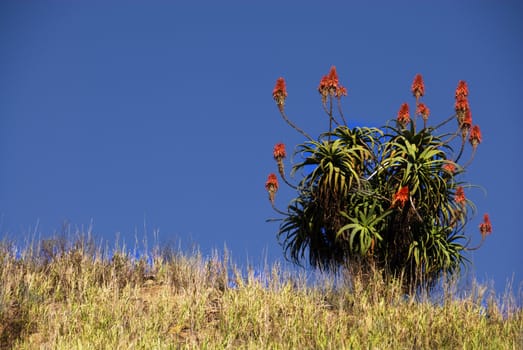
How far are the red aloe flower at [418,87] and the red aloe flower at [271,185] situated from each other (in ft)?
9.44

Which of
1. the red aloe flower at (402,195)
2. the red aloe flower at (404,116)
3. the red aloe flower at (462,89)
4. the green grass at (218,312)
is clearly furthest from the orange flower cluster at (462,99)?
the green grass at (218,312)

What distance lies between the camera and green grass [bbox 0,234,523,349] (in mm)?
9367

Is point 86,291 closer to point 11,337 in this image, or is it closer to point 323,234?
point 11,337


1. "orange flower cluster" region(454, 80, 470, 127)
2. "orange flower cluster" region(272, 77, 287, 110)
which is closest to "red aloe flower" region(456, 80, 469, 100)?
"orange flower cluster" region(454, 80, 470, 127)

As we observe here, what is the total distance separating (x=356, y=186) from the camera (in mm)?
13180

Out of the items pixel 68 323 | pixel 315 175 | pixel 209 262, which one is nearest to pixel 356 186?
pixel 315 175

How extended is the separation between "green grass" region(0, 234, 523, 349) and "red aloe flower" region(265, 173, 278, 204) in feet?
5.16

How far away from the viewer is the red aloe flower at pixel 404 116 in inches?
532

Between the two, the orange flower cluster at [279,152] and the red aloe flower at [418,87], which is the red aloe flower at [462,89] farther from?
the orange flower cluster at [279,152]

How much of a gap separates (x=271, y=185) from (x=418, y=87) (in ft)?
10.1

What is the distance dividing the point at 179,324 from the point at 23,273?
3592mm

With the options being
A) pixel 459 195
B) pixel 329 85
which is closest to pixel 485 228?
pixel 459 195

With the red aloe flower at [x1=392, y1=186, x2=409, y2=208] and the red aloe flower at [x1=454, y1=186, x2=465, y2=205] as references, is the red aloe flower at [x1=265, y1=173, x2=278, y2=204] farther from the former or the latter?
the red aloe flower at [x1=454, y1=186, x2=465, y2=205]

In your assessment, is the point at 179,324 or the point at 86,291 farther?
the point at 86,291
